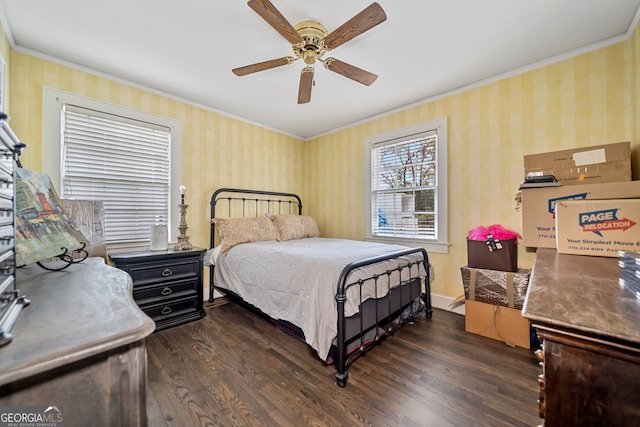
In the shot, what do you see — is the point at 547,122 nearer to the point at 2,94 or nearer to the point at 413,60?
the point at 413,60

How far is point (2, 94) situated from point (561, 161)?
4.24m

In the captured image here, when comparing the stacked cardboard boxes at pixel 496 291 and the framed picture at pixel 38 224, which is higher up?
the framed picture at pixel 38 224

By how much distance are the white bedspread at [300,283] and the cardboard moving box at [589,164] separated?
4.37ft

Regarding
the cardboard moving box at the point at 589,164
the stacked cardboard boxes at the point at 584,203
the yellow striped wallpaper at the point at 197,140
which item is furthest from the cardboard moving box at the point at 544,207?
the yellow striped wallpaper at the point at 197,140

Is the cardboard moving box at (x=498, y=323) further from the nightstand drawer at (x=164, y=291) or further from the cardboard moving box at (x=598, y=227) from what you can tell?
the nightstand drawer at (x=164, y=291)

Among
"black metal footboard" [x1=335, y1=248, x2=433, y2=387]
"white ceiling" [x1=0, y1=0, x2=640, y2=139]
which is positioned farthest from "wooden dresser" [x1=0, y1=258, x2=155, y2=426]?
"white ceiling" [x1=0, y1=0, x2=640, y2=139]

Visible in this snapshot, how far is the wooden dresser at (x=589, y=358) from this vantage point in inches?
19.9

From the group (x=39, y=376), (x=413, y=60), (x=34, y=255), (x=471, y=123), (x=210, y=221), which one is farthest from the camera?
(x=210, y=221)

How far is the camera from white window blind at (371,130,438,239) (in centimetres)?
317

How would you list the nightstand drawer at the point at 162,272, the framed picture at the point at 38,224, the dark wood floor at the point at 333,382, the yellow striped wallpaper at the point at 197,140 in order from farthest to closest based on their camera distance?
the nightstand drawer at the point at 162,272, the yellow striped wallpaper at the point at 197,140, the dark wood floor at the point at 333,382, the framed picture at the point at 38,224

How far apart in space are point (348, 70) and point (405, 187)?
1771 mm

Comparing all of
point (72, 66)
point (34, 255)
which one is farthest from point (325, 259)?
point (72, 66)

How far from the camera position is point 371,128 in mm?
3734

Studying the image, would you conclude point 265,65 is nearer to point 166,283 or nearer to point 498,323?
point 166,283
